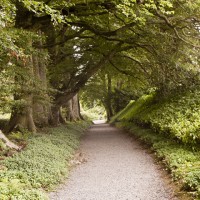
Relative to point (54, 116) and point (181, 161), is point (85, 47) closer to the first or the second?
point (54, 116)

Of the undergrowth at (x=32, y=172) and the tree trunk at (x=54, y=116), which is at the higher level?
the tree trunk at (x=54, y=116)

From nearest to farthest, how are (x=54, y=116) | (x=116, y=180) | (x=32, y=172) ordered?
(x=32, y=172) < (x=116, y=180) < (x=54, y=116)

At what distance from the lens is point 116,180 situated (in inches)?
285

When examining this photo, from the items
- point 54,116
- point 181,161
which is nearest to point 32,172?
point 181,161

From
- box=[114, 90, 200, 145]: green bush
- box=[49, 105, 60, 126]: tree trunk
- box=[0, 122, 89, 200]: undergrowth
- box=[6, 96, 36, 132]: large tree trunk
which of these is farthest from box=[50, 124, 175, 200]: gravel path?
box=[49, 105, 60, 126]: tree trunk

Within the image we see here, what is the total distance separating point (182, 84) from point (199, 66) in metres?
1.61

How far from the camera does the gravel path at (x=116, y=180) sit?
610 centimetres

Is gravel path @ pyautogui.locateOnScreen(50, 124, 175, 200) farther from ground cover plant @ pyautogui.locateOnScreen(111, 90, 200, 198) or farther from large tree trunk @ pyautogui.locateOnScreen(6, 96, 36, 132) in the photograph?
large tree trunk @ pyautogui.locateOnScreen(6, 96, 36, 132)

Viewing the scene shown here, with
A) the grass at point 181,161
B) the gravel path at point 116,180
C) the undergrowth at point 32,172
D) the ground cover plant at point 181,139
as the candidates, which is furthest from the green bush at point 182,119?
the undergrowth at point 32,172

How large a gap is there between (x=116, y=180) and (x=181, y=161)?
6.23ft

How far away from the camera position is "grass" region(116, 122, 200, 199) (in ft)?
18.9

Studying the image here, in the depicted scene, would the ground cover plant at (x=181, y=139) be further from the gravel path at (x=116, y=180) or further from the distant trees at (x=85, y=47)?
the distant trees at (x=85, y=47)

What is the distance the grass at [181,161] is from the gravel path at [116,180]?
385 mm

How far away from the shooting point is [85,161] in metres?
9.74
